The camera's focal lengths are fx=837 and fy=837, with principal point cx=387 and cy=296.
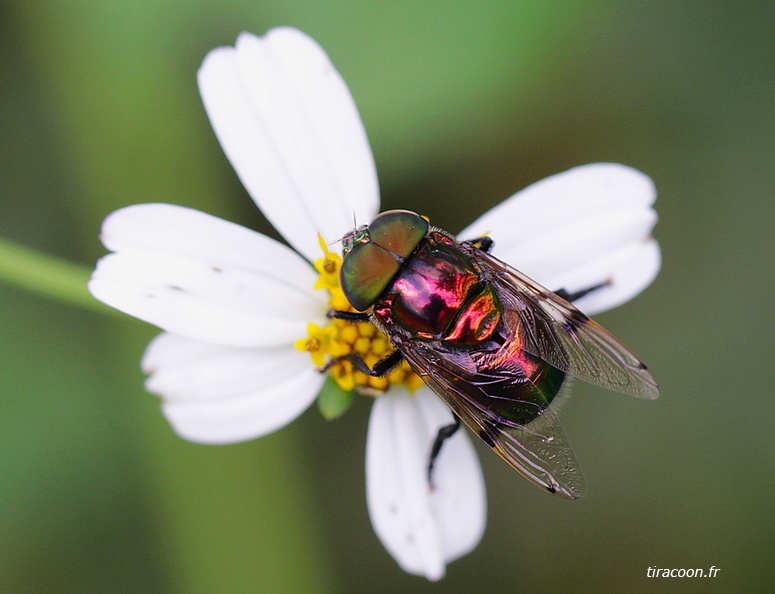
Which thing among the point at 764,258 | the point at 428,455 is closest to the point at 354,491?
the point at 428,455

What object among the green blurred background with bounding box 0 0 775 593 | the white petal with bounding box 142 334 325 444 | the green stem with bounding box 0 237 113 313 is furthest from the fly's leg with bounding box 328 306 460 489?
the green blurred background with bounding box 0 0 775 593

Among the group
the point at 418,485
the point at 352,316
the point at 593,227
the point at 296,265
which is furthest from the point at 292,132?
the point at 418,485

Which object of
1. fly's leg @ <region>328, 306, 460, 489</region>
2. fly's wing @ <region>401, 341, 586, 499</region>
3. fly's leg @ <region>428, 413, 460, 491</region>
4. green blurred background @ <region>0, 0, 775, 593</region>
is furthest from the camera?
green blurred background @ <region>0, 0, 775, 593</region>

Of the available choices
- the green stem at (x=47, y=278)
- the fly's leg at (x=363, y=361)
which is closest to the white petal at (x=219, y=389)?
the fly's leg at (x=363, y=361)

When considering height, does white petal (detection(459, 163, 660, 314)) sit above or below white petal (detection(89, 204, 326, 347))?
above

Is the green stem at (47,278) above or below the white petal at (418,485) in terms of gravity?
above

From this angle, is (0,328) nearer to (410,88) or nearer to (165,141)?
(165,141)

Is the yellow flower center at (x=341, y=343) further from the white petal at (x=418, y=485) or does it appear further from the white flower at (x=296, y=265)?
the white petal at (x=418, y=485)

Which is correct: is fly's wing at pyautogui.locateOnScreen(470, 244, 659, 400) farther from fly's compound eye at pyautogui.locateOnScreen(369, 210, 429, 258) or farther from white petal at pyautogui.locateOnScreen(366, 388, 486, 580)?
white petal at pyautogui.locateOnScreen(366, 388, 486, 580)
